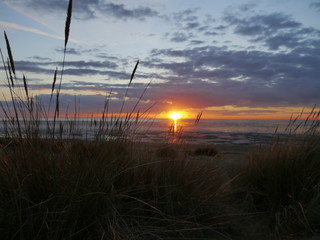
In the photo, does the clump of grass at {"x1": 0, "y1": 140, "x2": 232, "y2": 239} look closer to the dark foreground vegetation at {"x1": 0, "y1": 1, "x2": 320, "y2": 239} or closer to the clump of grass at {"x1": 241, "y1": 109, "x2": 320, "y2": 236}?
the dark foreground vegetation at {"x1": 0, "y1": 1, "x2": 320, "y2": 239}

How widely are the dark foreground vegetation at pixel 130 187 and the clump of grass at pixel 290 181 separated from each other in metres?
0.01

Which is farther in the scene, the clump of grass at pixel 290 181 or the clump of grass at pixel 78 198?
the clump of grass at pixel 290 181

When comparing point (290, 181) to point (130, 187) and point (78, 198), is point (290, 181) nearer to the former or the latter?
point (130, 187)

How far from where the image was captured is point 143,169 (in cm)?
257

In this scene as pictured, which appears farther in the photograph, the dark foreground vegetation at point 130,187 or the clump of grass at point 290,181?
the clump of grass at point 290,181

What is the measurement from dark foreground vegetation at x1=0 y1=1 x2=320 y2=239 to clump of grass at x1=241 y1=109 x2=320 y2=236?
1 cm

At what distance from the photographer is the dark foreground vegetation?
1.76 meters

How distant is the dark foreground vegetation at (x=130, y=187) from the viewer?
1.76 metres

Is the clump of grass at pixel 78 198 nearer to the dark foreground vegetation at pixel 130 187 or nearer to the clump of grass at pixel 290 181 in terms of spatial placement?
the dark foreground vegetation at pixel 130 187

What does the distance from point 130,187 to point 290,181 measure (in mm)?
1694

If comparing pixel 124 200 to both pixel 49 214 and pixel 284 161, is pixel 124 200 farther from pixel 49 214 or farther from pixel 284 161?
pixel 284 161

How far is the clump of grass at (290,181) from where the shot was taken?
2460 millimetres

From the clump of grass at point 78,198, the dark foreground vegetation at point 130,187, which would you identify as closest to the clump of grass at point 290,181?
the dark foreground vegetation at point 130,187

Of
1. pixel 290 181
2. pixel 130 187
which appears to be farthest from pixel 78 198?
pixel 290 181
